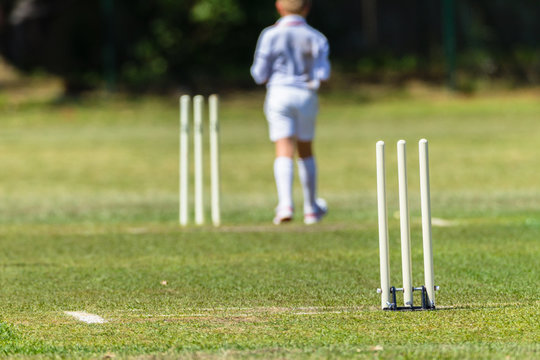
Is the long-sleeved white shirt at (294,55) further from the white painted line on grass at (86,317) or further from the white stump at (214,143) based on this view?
the white painted line on grass at (86,317)

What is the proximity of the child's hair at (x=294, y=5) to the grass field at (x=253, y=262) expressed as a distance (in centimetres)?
210

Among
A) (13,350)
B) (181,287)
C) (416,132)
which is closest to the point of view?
(13,350)

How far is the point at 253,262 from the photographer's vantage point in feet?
27.9

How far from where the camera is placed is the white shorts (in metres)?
10.8

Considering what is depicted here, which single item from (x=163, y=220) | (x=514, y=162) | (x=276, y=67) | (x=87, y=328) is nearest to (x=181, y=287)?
(x=87, y=328)

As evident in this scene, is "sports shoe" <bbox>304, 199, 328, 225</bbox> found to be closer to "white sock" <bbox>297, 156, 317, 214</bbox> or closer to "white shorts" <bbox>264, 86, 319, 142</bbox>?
"white sock" <bbox>297, 156, 317, 214</bbox>

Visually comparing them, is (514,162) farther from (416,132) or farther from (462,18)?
(462,18)

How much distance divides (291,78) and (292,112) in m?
0.33

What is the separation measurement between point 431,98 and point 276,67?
25049 millimetres

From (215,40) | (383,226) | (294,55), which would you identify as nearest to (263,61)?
(294,55)

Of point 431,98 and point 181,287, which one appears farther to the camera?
point 431,98

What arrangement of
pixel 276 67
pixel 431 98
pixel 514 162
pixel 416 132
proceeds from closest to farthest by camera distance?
pixel 276 67 → pixel 514 162 → pixel 416 132 → pixel 431 98

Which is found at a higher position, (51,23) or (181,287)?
(51,23)

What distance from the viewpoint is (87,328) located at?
5703 mm
